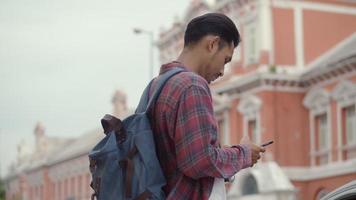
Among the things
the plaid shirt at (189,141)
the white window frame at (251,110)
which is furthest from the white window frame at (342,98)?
the plaid shirt at (189,141)

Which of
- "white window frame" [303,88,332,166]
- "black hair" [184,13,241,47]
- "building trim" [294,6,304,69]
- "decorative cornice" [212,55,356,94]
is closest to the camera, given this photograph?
"black hair" [184,13,241,47]

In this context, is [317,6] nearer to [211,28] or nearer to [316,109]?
[316,109]

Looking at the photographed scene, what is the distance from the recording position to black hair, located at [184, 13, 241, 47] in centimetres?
357

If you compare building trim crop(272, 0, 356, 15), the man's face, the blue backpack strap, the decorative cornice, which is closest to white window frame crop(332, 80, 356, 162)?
the decorative cornice

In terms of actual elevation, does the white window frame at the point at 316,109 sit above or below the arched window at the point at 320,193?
above

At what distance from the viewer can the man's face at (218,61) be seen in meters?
3.58

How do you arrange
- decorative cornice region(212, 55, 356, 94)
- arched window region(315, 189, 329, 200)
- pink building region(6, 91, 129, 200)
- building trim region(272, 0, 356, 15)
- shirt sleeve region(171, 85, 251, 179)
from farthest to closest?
pink building region(6, 91, 129, 200) < building trim region(272, 0, 356, 15) < arched window region(315, 189, 329, 200) < decorative cornice region(212, 55, 356, 94) < shirt sleeve region(171, 85, 251, 179)

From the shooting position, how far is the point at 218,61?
358 cm

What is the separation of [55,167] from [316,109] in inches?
1460

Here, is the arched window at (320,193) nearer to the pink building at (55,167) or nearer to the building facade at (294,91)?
the building facade at (294,91)

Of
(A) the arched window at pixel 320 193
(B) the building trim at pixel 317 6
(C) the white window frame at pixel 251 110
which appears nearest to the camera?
(A) the arched window at pixel 320 193

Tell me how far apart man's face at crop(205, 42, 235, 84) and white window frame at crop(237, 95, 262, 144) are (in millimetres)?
30836

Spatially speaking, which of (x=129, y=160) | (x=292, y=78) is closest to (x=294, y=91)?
(x=292, y=78)

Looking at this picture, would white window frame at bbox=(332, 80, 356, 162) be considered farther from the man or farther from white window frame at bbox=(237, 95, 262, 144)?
the man
